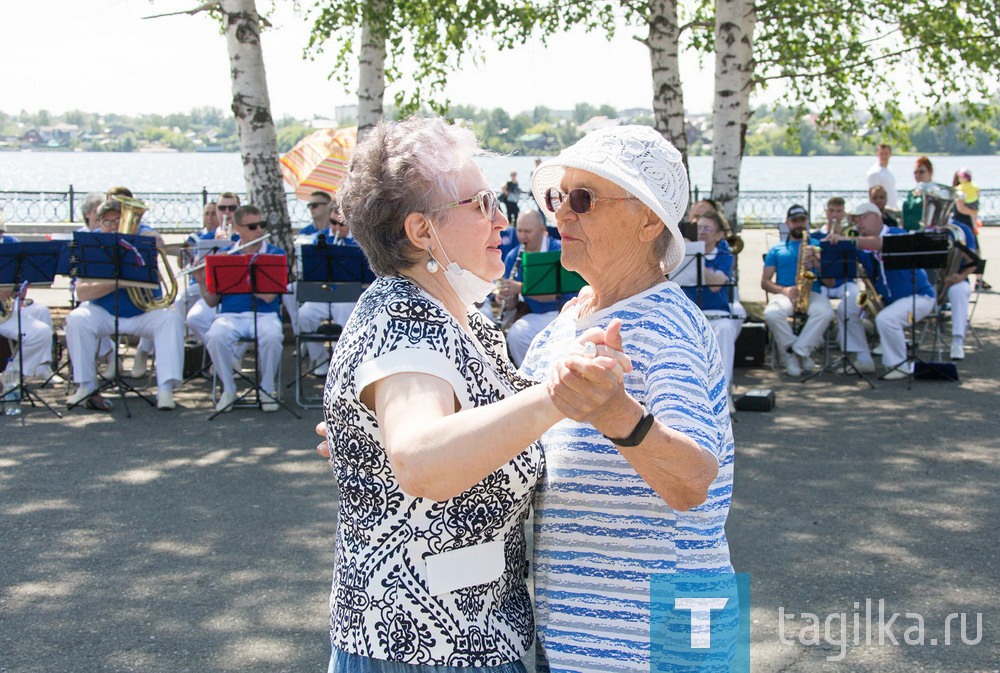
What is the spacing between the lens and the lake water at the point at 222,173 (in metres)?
47.8

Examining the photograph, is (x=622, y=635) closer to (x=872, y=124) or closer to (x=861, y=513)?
(x=861, y=513)

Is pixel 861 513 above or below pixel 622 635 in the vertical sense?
below

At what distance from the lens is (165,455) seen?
7332 millimetres

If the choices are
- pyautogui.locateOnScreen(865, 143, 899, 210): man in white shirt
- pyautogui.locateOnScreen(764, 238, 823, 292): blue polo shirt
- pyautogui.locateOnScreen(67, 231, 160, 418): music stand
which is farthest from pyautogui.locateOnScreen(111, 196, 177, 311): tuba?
pyautogui.locateOnScreen(865, 143, 899, 210): man in white shirt

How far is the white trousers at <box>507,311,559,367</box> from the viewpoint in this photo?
927 cm

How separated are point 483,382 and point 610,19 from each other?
14.2 m

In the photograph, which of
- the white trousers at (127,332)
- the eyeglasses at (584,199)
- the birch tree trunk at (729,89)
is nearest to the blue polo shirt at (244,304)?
the white trousers at (127,332)

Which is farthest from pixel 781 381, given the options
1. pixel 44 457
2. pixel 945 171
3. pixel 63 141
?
pixel 63 141

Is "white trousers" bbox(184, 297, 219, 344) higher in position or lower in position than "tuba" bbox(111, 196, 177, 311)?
lower

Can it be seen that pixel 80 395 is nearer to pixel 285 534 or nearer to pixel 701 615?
pixel 285 534

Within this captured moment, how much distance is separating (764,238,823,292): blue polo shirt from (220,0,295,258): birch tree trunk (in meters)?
5.54

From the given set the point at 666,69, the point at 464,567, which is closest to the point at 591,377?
the point at 464,567

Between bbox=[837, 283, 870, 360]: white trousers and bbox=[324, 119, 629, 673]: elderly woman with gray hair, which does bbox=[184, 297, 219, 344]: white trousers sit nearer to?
bbox=[837, 283, 870, 360]: white trousers

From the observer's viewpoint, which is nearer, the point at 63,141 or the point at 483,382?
the point at 483,382
